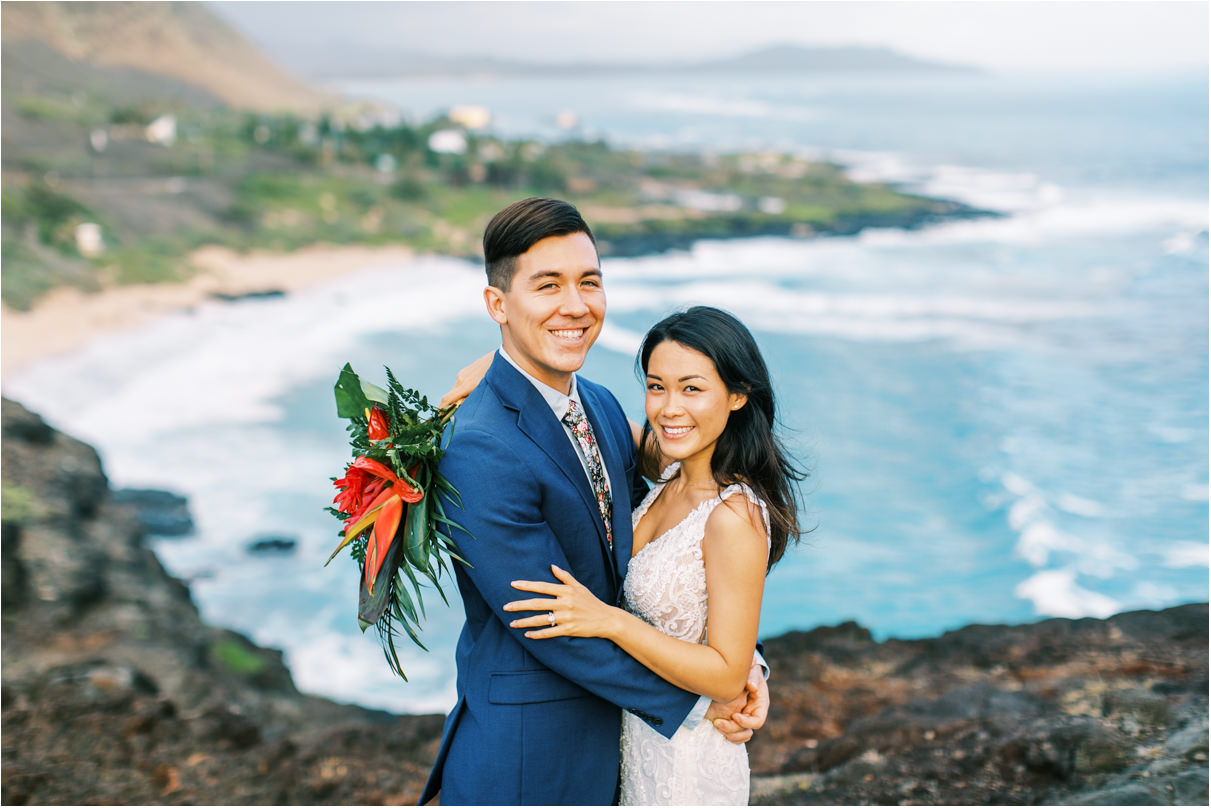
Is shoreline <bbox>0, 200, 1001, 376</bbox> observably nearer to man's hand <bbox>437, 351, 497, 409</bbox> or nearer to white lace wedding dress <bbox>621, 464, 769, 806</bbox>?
man's hand <bbox>437, 351, 497, 409</bbox>

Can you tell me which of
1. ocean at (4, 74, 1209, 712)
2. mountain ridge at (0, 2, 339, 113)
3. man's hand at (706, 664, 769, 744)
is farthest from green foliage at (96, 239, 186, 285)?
mountain ridge at (0, 2, 339, 113)

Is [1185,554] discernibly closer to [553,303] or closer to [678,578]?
[678,578]

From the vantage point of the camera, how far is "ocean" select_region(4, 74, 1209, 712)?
53.2ft

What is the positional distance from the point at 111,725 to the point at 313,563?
33.5ft

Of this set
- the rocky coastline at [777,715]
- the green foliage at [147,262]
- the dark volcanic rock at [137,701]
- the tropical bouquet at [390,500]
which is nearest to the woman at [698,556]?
the tropical bouquet at [390,500]

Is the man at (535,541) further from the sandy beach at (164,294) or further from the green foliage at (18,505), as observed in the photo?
the sandy beach at (164,294)

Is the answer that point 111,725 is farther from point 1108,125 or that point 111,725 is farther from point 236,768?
point 1108,125

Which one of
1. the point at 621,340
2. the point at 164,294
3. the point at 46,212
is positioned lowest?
the point at 621,340

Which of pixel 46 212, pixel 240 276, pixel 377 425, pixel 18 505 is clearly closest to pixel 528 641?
pixel 377 425

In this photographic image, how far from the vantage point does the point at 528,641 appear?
246 cm

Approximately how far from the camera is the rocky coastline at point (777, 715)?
492cm

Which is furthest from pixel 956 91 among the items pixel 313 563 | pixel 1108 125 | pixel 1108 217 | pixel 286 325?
pixel 313 563

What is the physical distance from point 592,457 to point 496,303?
0.54 meters

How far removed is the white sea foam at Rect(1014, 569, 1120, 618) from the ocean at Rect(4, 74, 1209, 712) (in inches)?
2.1
